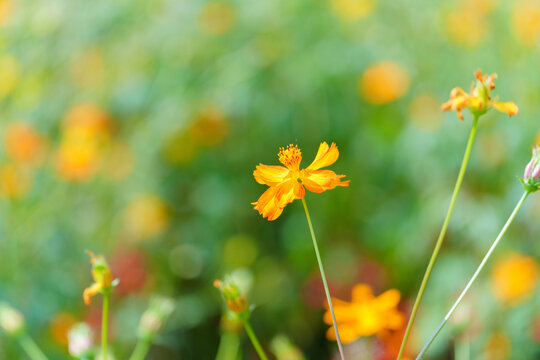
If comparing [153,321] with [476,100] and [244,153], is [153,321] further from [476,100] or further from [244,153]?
[244,153]

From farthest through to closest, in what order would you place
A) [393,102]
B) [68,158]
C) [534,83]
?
1. [393,102]
2. [68,158]
3. [534,83]

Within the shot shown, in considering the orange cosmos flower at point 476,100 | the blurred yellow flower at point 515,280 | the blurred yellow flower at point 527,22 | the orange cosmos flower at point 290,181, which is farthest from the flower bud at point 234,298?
the blurred yellow flower at point 527,22

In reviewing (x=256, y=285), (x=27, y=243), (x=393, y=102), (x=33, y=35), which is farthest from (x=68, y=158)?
(x=393, y=102)

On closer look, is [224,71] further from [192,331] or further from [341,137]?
[192,331]

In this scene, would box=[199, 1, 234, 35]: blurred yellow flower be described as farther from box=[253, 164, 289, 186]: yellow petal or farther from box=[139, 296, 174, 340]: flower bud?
box=[253, 164, 289, 186]: yellow petal

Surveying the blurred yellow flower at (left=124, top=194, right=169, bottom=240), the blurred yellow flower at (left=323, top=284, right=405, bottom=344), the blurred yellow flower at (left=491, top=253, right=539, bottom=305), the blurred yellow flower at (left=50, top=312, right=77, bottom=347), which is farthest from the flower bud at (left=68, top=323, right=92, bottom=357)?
the blurred yellow flower at (left=124, top=194, right=169, bottom=240)

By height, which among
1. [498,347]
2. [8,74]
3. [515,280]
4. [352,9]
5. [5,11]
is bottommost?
[498,347]

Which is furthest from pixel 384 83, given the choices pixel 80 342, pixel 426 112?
pixel 80 342

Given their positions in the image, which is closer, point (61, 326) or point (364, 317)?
point (364, 317)
